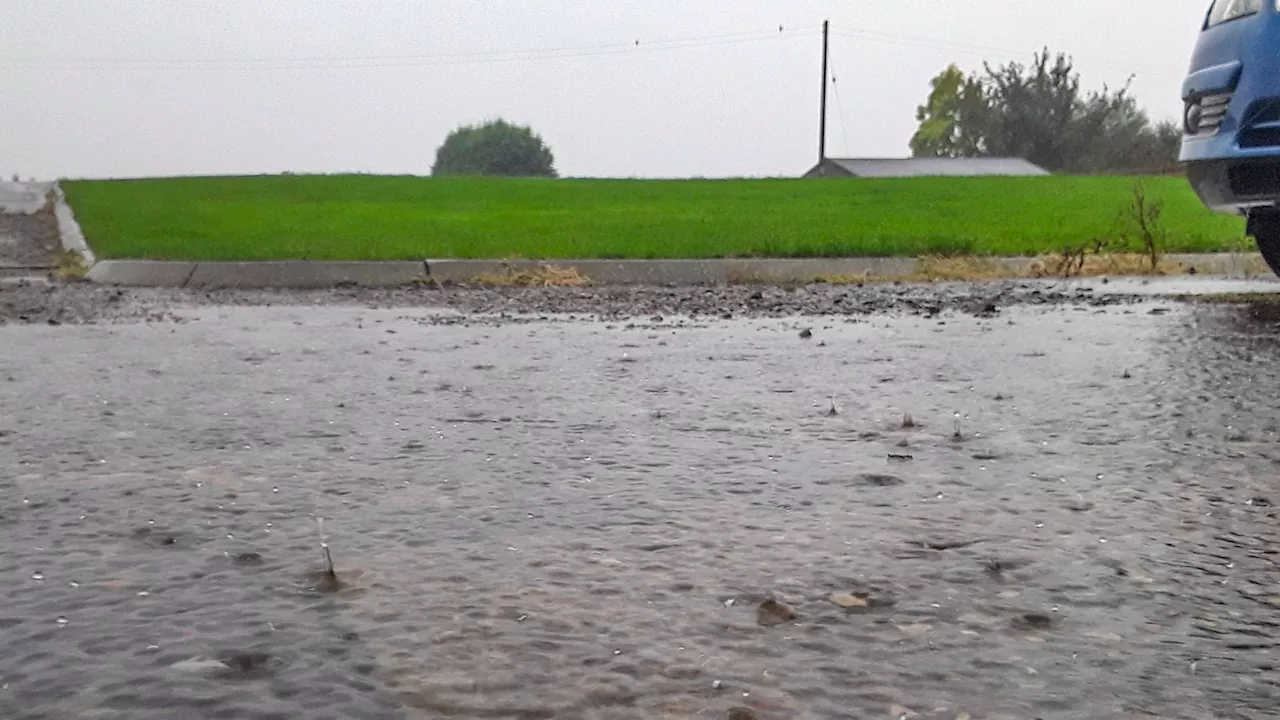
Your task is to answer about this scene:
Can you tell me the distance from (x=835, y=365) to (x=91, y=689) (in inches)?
155

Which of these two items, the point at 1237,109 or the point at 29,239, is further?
the point at 29,239

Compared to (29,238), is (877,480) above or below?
below

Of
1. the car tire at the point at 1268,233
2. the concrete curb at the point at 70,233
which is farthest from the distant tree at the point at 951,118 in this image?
the car tire at the point at 1268,233

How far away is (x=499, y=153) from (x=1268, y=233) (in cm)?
9952

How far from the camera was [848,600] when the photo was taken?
83.7 inches

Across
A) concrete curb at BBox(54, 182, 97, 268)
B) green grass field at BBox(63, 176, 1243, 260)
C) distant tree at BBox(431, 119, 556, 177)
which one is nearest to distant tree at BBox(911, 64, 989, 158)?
distant tree at BBox(431, 119, 556, 177)

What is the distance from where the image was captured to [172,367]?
534 centimetres

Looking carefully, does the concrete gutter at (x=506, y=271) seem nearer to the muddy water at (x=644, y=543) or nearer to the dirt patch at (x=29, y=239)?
the dirt patch at (x=29, y=239)

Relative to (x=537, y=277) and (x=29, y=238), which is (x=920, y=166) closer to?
(x=29, y=238)

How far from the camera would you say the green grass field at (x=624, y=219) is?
12852 millimetres

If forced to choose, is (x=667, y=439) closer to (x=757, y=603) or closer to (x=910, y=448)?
(x=910, y=448)

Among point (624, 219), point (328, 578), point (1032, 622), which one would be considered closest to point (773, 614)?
point (1032, 622)

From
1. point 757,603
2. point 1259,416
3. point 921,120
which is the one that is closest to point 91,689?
point 757,603

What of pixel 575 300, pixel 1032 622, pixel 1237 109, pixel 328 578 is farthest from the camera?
pixel 575 300
